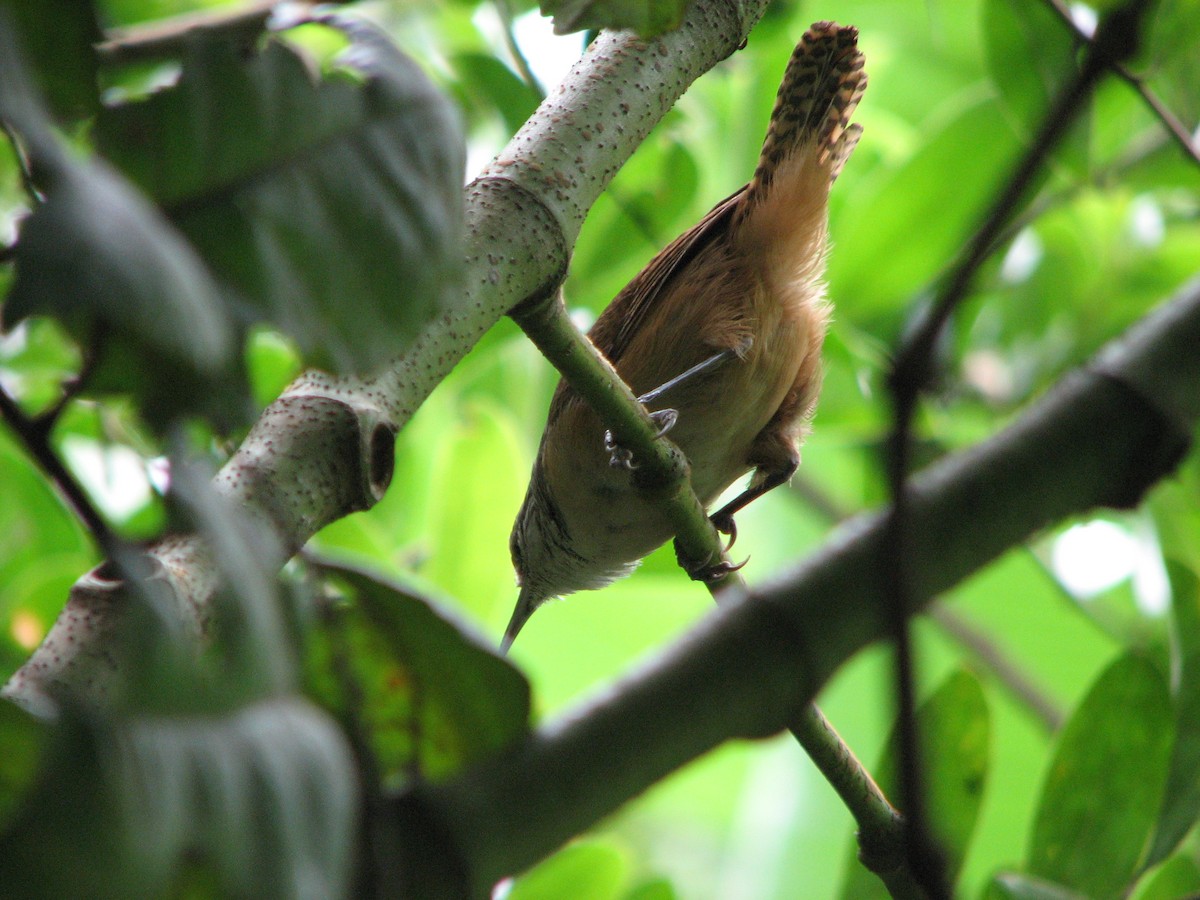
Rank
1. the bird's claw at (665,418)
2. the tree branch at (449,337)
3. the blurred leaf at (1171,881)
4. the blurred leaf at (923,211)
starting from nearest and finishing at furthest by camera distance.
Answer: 1. the tree branch at (449,337)
2. the blurred leaf at (1171,881)
3. the bird's claw at (665,418)
4. the blurred leaf at (923,211)

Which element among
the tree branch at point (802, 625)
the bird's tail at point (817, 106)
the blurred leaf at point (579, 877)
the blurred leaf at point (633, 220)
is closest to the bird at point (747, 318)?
the bird's tail at point (817, 106)

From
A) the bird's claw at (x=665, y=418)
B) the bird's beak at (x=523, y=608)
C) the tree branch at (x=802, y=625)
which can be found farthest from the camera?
the bird's beak at (x=523, y=608)

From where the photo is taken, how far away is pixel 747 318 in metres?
2.16

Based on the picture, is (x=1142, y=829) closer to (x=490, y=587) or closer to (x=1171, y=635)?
(x=1171, y=635)

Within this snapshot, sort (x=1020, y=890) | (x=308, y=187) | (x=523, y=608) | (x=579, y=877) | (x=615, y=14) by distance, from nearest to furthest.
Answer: (x=308, y=187), (x=615, y=14), (x=1020, y=890), (x=579, y=877), (x=523, y=608)

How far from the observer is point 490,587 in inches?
86.0

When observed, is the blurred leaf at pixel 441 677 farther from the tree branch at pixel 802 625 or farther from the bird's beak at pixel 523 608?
the bird's beak at pixel 523 608

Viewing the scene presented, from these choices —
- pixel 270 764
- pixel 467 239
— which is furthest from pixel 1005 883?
pixel 270 764

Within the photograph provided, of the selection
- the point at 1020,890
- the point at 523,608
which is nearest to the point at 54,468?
the point at 1020,890

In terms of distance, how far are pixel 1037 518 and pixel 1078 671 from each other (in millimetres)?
2723

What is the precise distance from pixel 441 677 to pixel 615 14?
0.68m

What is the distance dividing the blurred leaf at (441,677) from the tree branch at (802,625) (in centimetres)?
5

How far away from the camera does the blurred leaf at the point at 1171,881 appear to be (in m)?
1.66

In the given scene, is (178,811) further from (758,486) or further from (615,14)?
(758,486)
